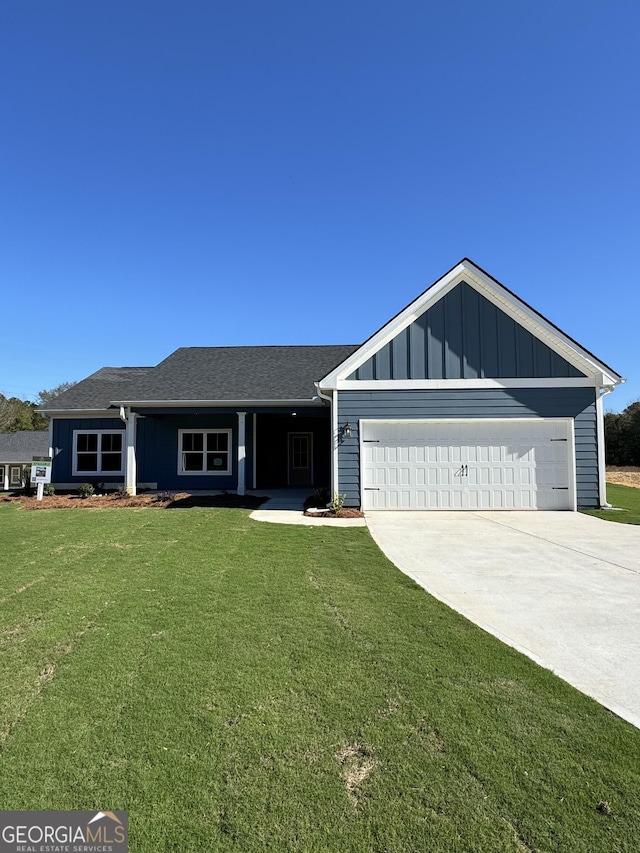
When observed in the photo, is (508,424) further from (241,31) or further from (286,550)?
(241,31)

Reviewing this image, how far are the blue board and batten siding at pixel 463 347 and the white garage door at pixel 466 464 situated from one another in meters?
1.31

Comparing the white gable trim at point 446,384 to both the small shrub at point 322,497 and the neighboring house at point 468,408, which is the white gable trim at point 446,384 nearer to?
the neighboring house at point 468,408

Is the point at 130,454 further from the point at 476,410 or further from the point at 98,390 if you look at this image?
the point at 476,410

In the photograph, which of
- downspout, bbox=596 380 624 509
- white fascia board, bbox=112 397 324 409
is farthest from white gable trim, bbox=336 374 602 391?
white fascia board, bbox=112 397 324 409

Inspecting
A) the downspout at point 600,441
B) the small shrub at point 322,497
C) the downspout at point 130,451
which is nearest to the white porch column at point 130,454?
the downspout at point 130,451

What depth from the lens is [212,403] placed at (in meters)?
14.1

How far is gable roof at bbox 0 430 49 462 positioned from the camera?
31.8m

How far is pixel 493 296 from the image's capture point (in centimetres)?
1155

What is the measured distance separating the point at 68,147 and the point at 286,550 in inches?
539

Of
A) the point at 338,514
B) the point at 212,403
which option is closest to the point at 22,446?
the point at 212,403

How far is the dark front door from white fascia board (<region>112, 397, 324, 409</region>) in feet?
12.6

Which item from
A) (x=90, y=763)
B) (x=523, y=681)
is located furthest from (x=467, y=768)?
(x=90, y=763)

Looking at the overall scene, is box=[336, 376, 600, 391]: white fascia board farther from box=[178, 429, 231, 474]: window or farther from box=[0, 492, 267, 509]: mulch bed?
box=[178, 429, 231, 474]: window

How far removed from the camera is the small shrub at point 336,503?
11.0 m
